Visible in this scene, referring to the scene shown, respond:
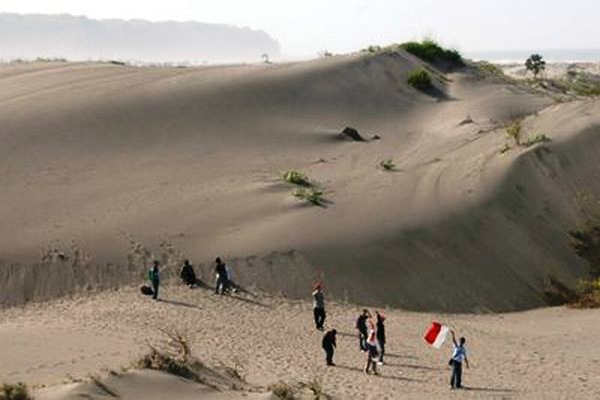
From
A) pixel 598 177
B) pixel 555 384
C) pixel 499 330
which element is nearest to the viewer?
pixel 555 384

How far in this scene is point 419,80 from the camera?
4481 cm

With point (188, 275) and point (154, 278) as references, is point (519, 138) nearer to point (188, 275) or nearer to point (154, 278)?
point (188, 275)

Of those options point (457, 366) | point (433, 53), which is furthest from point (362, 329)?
point (433, 53)

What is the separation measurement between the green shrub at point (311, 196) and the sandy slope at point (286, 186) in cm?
48

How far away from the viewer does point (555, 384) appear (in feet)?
57.5

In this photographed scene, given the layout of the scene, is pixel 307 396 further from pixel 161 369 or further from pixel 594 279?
pixel 594 279

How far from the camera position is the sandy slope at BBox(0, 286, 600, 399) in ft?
52.9

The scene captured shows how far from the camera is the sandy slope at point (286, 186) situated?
960 inches

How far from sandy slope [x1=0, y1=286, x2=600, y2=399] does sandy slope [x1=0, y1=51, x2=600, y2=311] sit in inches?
57.7

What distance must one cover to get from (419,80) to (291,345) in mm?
28207

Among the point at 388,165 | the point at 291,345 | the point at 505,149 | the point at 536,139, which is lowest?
the point at 291,345

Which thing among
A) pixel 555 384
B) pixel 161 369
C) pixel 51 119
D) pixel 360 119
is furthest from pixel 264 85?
pixel 161 369

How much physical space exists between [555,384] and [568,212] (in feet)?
42.7

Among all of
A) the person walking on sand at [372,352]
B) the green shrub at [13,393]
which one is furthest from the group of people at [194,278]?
the green shrub at [13,393]
